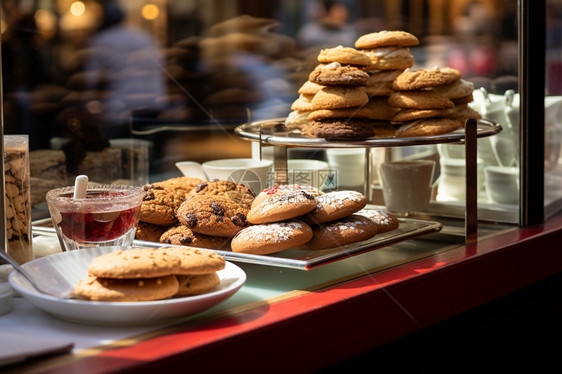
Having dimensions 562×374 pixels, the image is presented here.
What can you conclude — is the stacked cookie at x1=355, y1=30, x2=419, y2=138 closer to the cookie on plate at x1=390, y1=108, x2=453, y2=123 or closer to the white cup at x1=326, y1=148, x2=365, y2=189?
the cookie on plate at x1=390, y1=108, x2=453, y2=123

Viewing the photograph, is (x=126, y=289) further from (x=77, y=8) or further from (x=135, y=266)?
(x=77, y=8)

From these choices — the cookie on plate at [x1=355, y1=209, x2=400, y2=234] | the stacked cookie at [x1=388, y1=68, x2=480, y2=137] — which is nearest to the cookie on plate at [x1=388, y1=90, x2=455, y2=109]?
the stacked cookie at [x1=388, y1=68, x2=480, y2=137]

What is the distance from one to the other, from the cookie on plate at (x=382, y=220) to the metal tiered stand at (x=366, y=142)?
12cm

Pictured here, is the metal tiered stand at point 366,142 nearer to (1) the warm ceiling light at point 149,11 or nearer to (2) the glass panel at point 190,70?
(2) the glass panel at point 190,70

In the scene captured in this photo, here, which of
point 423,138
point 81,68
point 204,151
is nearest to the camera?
point 423,138

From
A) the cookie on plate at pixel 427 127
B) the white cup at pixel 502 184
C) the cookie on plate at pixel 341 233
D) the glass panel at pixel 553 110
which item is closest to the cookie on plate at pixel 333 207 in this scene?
the cookie on plate at pixel 341 233

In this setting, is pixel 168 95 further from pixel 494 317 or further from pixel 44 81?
pixel 494 317

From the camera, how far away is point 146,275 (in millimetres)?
719

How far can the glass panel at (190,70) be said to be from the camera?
130cm

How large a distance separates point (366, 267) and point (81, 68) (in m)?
0.79

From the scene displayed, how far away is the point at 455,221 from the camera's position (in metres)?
1.35

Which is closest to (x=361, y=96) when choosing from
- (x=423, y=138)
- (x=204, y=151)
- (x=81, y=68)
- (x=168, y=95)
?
(x=423, y=138)

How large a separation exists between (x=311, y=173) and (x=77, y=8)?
0.56 metres

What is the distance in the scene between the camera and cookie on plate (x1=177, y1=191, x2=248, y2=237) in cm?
99
